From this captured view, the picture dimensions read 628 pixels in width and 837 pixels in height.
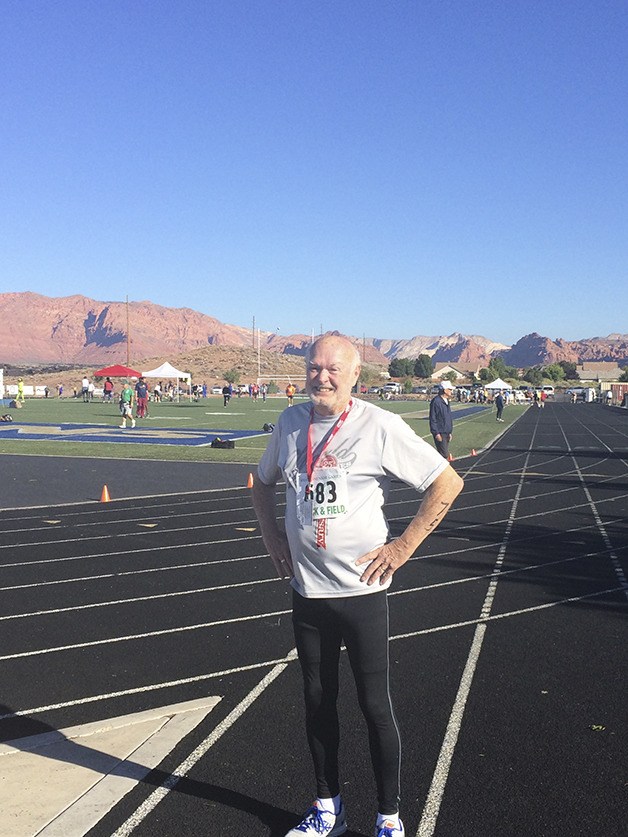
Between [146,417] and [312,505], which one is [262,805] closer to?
[312,505]

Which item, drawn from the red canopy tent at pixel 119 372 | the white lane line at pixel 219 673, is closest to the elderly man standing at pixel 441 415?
the white lane line at pixel 219 673

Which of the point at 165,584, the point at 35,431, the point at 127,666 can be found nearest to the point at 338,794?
the point at 127,666

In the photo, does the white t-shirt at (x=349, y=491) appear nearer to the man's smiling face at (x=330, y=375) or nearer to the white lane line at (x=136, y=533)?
the man's smiling face at (x=330, y=375)

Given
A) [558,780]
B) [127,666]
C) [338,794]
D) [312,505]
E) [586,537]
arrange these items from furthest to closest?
[586,537]
[127,666]
[558,780]
[338,794]
[312,505]

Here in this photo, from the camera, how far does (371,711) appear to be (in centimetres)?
356

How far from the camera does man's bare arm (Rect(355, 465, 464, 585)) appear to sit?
11.3ft

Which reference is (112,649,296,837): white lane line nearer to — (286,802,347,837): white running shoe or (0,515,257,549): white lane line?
(286,802,347,837): white running shoe

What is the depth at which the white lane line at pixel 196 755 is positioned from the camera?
376 cm

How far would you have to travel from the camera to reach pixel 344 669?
18.8 ft

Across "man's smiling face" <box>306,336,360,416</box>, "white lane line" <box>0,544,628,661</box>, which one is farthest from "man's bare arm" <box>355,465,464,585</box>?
"white lane line" <box>0,544,628,661</box>

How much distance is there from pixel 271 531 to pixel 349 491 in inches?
22.6

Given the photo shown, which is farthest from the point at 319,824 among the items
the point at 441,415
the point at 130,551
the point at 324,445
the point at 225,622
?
the point at 441,415

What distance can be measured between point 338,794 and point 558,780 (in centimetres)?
115

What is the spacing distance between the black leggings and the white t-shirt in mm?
78
